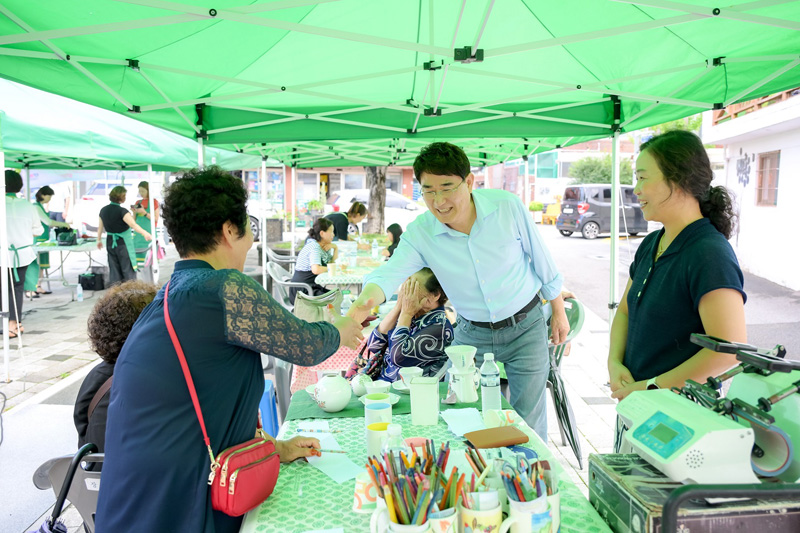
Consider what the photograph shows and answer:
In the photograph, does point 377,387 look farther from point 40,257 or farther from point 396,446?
point 40,257

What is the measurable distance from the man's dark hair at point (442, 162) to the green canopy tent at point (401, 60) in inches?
25.0

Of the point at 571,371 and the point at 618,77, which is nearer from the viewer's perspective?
the point at 618,77

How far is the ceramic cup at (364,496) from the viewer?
1.45 meters

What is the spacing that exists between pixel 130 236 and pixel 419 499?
8.76 metres

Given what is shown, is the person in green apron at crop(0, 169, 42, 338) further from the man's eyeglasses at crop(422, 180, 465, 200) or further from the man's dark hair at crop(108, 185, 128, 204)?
the man's eyeglasses at crop(422, 180, 465, 200)

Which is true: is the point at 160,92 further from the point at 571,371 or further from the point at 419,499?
the point at 571,371

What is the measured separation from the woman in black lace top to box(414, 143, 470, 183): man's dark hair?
1.10 m

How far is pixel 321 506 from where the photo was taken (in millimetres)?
1508

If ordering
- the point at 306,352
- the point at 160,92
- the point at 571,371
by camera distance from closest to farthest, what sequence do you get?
the point at 306,352 → the point at 160,92 → the point at 571,371

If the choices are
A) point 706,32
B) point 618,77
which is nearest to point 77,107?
point 618,77

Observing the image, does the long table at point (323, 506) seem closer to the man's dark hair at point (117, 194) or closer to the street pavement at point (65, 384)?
the street pavement at point (65, 384)

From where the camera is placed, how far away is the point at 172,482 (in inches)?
57.1

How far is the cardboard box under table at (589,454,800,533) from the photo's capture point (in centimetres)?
107

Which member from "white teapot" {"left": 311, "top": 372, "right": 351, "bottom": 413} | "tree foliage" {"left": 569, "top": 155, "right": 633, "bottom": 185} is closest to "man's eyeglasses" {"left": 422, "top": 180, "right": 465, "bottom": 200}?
"white teapot" {"left": 311, "top": 372, "right": 351, "bottom": 413}
